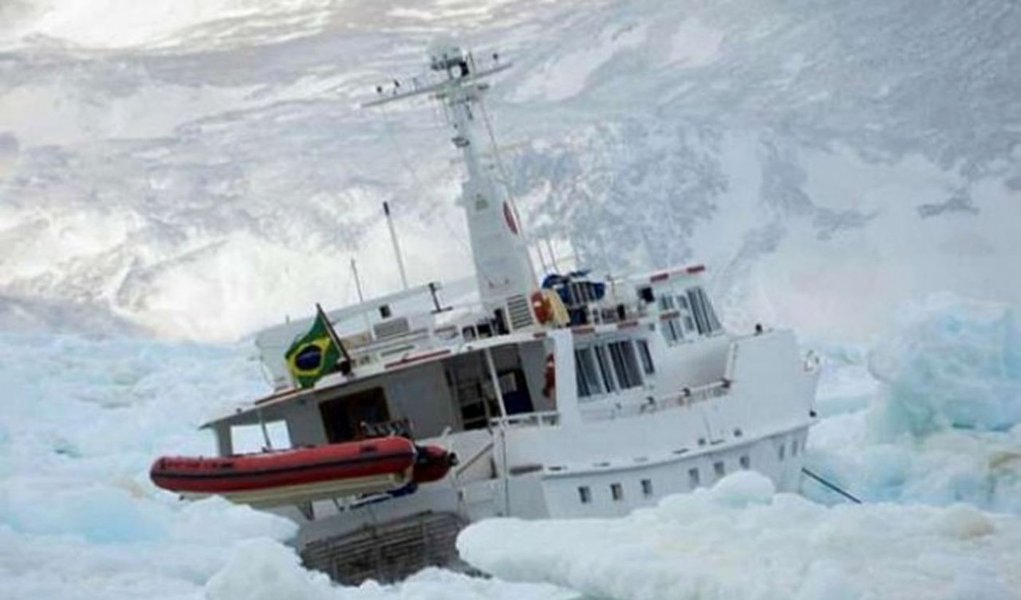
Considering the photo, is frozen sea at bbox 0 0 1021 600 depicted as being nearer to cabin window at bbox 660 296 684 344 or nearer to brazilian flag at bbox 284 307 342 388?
brazilian flag at bbox 284 307 342 388

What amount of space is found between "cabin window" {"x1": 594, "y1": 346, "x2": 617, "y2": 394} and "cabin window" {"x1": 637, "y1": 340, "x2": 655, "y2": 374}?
29.9 inches

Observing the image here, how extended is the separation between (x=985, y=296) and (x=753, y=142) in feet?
20.3

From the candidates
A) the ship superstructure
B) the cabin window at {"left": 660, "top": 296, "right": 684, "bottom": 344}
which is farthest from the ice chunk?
the cabin window at {"left": 660, "top": 296, "right": 684, "bottom": 344}

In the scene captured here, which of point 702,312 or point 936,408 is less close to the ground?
point 702,312

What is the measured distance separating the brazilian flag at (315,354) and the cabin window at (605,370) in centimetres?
296

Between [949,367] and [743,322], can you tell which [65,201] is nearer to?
[743,322]

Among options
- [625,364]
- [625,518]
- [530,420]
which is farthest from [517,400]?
[625,518]

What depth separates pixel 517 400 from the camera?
65.8 ft

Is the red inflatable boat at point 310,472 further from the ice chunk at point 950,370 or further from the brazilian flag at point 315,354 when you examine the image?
the ice chunk at point 950,370

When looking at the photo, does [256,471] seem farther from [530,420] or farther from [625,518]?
Result: [625,518]

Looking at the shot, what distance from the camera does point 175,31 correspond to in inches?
3159

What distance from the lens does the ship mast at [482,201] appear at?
22.2 meters

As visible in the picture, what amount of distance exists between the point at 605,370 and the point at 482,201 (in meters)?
2.94

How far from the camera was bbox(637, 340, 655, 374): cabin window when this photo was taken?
69.8 ft
